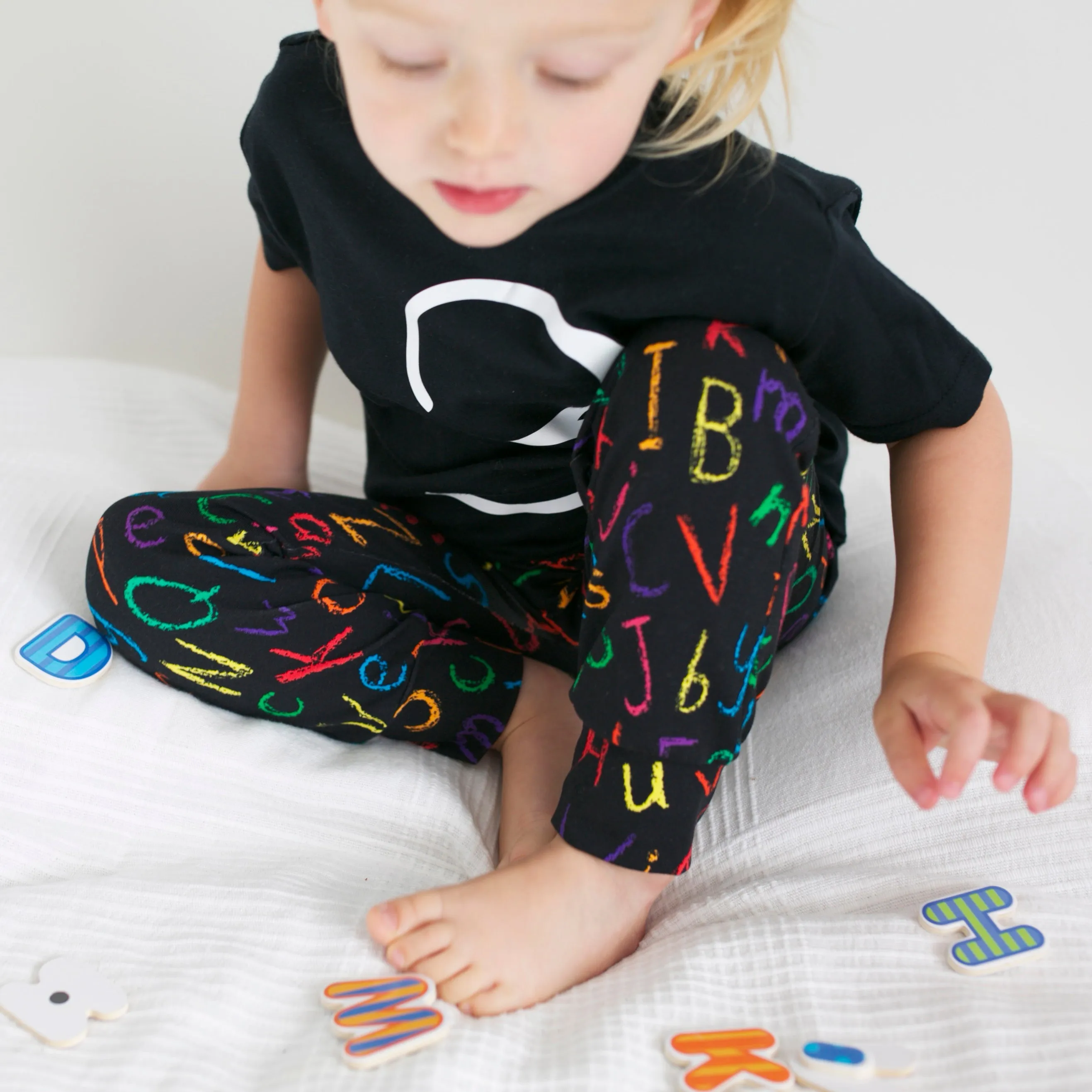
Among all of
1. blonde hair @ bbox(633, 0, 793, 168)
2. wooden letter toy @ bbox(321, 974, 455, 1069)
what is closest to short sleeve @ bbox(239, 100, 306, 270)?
blonde hair @ bbox(633, 0, 793, 168)

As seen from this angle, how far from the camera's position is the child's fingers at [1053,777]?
0.52 meters

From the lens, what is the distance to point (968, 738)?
521mm

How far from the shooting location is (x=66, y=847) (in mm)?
637

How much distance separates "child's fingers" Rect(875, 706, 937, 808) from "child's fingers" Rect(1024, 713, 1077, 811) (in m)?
0.04

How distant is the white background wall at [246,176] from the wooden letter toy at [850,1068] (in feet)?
2.60

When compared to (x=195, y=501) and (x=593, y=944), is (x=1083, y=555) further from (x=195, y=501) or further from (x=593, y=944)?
(x=195, y=501)

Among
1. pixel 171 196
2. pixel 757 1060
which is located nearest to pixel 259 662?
pixel 757 1060

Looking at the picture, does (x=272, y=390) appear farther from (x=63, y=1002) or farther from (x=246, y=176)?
(x=63, y=1002)

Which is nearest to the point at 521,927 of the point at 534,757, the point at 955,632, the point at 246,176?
the point at 534,757

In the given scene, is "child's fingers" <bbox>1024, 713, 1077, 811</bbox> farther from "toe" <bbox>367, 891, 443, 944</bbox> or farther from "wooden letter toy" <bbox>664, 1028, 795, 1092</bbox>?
"toe" <bbox>367, 891, 443, 944</bbox>

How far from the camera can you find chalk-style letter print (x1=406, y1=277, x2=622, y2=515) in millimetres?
649

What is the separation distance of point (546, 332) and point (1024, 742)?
0.32 m

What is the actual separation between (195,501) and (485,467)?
19 centimetres

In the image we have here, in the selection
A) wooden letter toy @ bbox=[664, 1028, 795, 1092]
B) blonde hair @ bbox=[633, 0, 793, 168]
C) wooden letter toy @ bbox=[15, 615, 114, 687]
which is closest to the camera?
wooden letter toy @ bbox=[664, 1028, 795, 1092]
